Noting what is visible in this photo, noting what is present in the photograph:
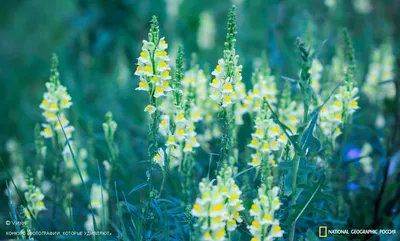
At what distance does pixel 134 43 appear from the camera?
687cm

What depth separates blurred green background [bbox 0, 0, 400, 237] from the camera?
5461 millimetres

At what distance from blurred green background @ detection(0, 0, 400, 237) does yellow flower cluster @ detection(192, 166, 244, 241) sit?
272cm

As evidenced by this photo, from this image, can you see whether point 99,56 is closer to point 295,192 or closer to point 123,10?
point 123,10

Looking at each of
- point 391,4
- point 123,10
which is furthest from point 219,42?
point 391,4

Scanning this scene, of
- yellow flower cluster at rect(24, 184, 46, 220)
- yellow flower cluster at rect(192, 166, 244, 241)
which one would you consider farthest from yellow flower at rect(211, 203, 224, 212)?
yellow flower cluster at rect(24, 184, 46, 220)

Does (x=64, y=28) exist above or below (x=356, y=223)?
above

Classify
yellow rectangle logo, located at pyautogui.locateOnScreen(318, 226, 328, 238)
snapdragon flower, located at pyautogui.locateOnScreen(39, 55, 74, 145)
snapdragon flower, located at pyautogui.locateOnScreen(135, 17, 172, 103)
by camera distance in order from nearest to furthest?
1. snapdragon flower, located at pyautogui.locateOnScreen(135, 17, 172, 103)
2. yellow rectangle logo, located at pyautogui.locateOnScreen(318, 226, 328, 238)
3. snapdragon flower, located at pyautogui.locateOnScreen(39, 55, 74, 145)

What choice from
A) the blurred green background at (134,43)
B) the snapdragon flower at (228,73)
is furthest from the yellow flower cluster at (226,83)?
the blurred green background at (134,43)

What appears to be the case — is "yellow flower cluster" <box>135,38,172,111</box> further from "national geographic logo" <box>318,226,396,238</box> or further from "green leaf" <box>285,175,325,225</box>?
"national geographic logo" <box>318,226,396,238</box>

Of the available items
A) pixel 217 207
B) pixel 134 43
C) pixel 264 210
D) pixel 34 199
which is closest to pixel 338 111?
pixel 264 210

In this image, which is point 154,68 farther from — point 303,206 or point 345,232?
point 345,232

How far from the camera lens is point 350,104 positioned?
3.01 metres

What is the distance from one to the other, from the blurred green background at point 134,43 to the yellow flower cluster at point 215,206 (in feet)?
8.91

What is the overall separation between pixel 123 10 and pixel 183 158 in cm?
426
